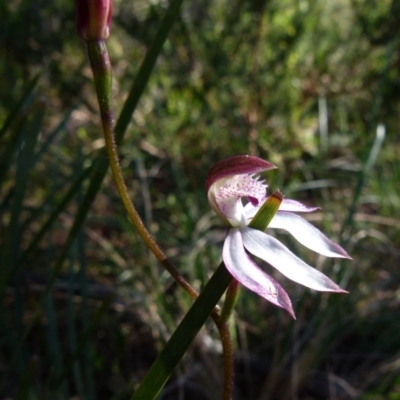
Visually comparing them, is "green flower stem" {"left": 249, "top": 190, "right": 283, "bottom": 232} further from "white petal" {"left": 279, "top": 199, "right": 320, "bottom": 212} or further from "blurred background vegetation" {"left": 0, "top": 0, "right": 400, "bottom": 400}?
"blurred background vegetation" {"left": 0, "top": 0, "right": 400, "bottom": 400}

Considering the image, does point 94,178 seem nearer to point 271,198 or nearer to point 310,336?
point 271,198

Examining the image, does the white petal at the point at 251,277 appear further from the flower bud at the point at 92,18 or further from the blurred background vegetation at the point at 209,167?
the blurred background vegetation at the point at 209,167

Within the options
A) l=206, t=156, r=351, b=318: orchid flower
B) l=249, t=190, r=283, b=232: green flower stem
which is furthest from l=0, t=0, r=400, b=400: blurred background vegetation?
l=249, t=190, r=283, b=232: green flower stem

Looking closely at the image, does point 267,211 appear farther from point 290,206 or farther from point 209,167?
point 209,167

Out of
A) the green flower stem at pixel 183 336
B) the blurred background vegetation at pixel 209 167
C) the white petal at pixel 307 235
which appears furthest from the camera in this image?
the blurred background vegetation at pixel 209 167

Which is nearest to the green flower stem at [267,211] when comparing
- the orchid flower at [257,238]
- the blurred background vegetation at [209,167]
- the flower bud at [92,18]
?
the orchid flower at [257,238]

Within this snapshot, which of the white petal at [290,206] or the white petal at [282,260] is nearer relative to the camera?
the white petal at [282,260]

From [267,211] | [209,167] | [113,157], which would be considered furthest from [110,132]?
[209,167]
